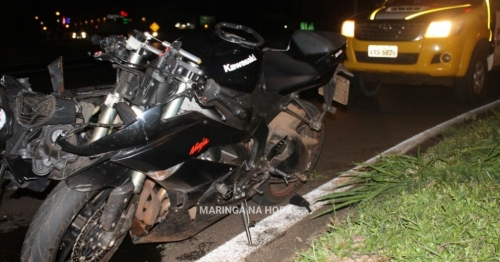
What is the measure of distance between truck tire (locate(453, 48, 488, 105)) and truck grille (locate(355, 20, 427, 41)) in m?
1.00

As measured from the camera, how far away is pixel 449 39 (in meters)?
7.60

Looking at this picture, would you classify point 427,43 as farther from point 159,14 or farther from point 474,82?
point 159,14

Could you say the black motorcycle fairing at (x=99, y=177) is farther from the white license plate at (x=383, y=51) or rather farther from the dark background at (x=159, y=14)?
the dark background at (x=159, y=14)

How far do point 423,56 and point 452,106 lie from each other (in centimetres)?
112

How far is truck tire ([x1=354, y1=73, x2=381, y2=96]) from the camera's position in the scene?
870 cm

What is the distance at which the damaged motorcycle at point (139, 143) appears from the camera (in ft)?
9.44

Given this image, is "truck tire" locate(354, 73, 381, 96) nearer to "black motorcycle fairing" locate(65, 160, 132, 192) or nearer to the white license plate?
the white license plate

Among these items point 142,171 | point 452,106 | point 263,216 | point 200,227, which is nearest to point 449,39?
point 452,106

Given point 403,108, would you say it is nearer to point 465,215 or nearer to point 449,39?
point 449,39

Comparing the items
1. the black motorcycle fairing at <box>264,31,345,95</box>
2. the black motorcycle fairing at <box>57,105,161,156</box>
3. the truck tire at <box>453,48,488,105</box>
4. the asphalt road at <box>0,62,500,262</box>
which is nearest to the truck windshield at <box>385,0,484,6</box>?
Answer: the truck tire at <box>453,48,488,105</box>

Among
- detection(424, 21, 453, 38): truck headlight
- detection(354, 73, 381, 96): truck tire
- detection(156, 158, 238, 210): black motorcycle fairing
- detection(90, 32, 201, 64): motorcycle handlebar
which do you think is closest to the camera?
detection(90, 32, 201, 64): motorcycle handlebar

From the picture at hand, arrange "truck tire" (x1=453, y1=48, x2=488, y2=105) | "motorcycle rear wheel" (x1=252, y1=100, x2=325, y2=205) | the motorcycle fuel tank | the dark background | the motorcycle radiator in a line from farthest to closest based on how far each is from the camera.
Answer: the dark background, "truck tire" (x1=453, y1=48, x2=488, y2=105), "motorcycle rear wheel" (x1=252, y1=100, x2=325, y2=205), the motorcycle fuel tank, the motorcycle radiator

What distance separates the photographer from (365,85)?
890 centimetres

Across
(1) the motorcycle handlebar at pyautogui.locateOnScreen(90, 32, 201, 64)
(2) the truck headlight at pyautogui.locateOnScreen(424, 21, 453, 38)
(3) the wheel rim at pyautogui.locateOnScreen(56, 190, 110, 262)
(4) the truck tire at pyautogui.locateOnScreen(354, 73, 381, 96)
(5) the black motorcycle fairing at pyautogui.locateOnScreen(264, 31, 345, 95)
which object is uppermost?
(1) the motorcycle handlebar at pyautogui.locateOnScreen(90, 32, 201, 64)
